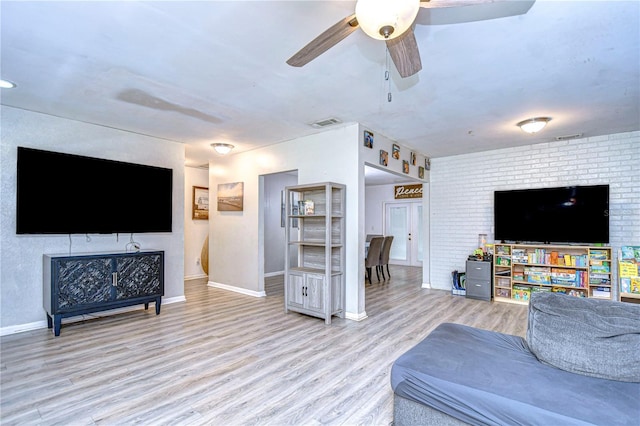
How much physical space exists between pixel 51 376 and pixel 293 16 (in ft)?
11.0

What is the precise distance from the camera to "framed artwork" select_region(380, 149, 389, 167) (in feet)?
15.5

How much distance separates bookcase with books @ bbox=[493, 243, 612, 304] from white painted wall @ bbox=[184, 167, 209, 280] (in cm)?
607

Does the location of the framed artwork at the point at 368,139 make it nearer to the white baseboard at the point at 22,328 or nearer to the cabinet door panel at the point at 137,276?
the cabinet door panel at the point at 137,276

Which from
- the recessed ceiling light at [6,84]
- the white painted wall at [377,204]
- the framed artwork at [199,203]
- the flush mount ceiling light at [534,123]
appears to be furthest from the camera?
the white painted wall at [377,204]

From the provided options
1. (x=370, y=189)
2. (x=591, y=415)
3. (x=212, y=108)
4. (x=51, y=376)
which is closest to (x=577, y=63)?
(x=591, y=415)

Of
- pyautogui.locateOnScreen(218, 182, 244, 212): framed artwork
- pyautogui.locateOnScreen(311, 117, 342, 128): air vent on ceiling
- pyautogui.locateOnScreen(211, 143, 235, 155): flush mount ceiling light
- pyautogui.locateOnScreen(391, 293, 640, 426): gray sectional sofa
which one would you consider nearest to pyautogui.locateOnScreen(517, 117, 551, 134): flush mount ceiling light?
pyautogui.locateOnScreen(311, 117, 342, 128): air vent on ceiling

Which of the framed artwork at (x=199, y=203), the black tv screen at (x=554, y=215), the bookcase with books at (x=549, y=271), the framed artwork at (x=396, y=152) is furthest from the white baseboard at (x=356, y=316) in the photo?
the framed artwork at (x=199, y=203)

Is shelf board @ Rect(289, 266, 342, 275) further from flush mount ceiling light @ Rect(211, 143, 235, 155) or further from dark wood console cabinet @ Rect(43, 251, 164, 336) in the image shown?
flush mount ceiling light @ Rect(211, 143, 235, 155)

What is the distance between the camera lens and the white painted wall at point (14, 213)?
3.59 metres

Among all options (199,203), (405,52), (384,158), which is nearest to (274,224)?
(199,203)

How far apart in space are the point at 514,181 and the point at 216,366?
17.7 feet

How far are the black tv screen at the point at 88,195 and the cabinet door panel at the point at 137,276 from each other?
58cm

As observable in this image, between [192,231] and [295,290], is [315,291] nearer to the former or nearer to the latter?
[295,290]

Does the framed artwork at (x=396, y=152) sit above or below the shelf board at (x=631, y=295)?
above
